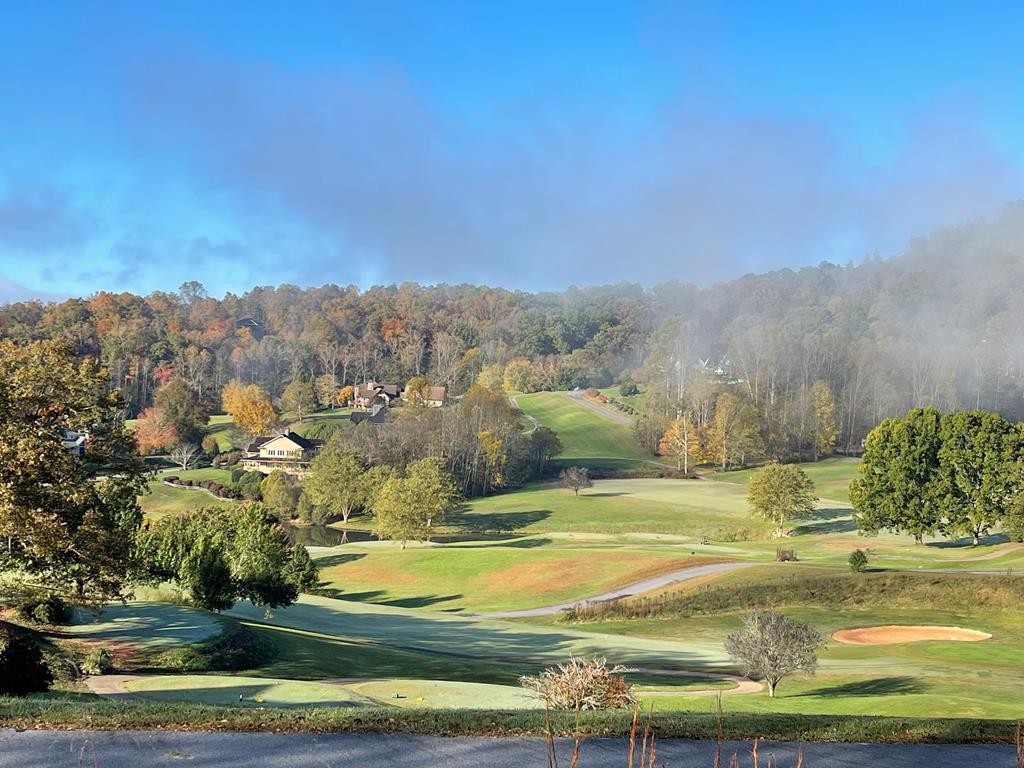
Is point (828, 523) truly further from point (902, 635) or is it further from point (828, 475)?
point (902, 635)

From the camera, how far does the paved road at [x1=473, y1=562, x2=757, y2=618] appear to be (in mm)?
55312

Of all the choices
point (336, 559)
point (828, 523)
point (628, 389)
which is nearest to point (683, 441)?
point (828, 523)

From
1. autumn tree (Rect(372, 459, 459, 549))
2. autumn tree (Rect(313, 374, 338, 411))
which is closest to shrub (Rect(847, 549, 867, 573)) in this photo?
autumn tree (Rect(372, 459, 459, 549))

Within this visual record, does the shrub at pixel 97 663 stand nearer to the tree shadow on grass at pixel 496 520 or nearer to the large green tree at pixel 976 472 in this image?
the large green tree at pixel 976 472

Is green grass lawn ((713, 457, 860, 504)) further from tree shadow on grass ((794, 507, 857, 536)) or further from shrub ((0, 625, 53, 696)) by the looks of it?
shrub ((0, 625, 53, 696))

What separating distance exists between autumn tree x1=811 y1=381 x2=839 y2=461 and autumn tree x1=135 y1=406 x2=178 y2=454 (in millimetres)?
95883

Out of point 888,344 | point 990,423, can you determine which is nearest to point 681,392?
point 888,344

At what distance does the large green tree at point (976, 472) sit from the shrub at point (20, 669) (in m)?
69.9

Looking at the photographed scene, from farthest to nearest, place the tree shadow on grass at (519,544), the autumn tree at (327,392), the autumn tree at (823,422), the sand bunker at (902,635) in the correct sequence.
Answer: the autumn tree at (327,392) < the autumn tree at (823,422) < the tree shadow on grass at (519,544) < the sand bunker at (902,635)

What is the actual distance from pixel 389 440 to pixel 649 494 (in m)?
34.4

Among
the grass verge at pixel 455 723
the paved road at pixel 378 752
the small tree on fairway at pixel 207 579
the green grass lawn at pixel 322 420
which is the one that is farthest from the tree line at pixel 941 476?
the green grass lawn at pixel 322 420

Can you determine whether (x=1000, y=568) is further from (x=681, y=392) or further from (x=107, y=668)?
(x=681, y=392)

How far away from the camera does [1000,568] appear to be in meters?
56.6

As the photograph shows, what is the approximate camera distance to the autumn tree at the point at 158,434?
5340 inches
